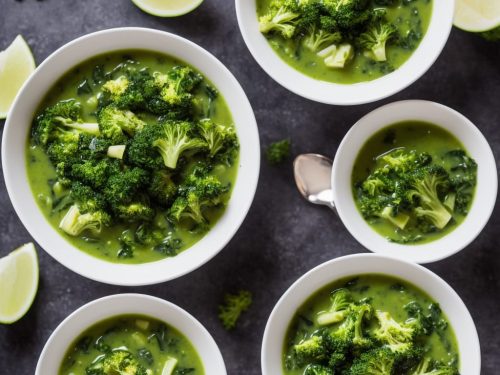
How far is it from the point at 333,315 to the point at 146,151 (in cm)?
150

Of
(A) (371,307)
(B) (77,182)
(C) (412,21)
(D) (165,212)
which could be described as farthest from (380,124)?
(B) (77,182)

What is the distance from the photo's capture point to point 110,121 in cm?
395

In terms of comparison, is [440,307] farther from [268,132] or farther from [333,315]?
→ [268,132]

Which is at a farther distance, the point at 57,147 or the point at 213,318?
the point at 213,318

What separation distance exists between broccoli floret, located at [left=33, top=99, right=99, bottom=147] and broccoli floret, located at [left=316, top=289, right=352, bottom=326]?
1768 mm

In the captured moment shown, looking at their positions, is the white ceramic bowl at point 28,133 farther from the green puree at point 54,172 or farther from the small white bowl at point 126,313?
the small white bowl at point 126,313

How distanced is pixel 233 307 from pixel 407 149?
1496 mm

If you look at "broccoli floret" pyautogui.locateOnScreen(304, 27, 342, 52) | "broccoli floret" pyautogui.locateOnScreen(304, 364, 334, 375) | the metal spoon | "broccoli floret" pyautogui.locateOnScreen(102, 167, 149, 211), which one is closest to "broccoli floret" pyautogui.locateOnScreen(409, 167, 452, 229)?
the metal spoon

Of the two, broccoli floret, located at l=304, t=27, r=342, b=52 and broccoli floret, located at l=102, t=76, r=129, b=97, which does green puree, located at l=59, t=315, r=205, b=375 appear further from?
broccoli floret, located at l=304, t=27, r=342, b=52

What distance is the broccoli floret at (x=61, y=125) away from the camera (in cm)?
400

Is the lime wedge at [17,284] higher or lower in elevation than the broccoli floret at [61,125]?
lower

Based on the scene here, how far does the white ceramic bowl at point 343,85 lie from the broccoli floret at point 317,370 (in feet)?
5.24

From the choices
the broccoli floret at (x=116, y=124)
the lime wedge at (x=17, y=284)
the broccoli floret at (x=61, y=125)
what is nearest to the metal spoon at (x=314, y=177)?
the broccoli floret at (x=116, y=124)

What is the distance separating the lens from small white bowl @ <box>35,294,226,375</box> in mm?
3982
